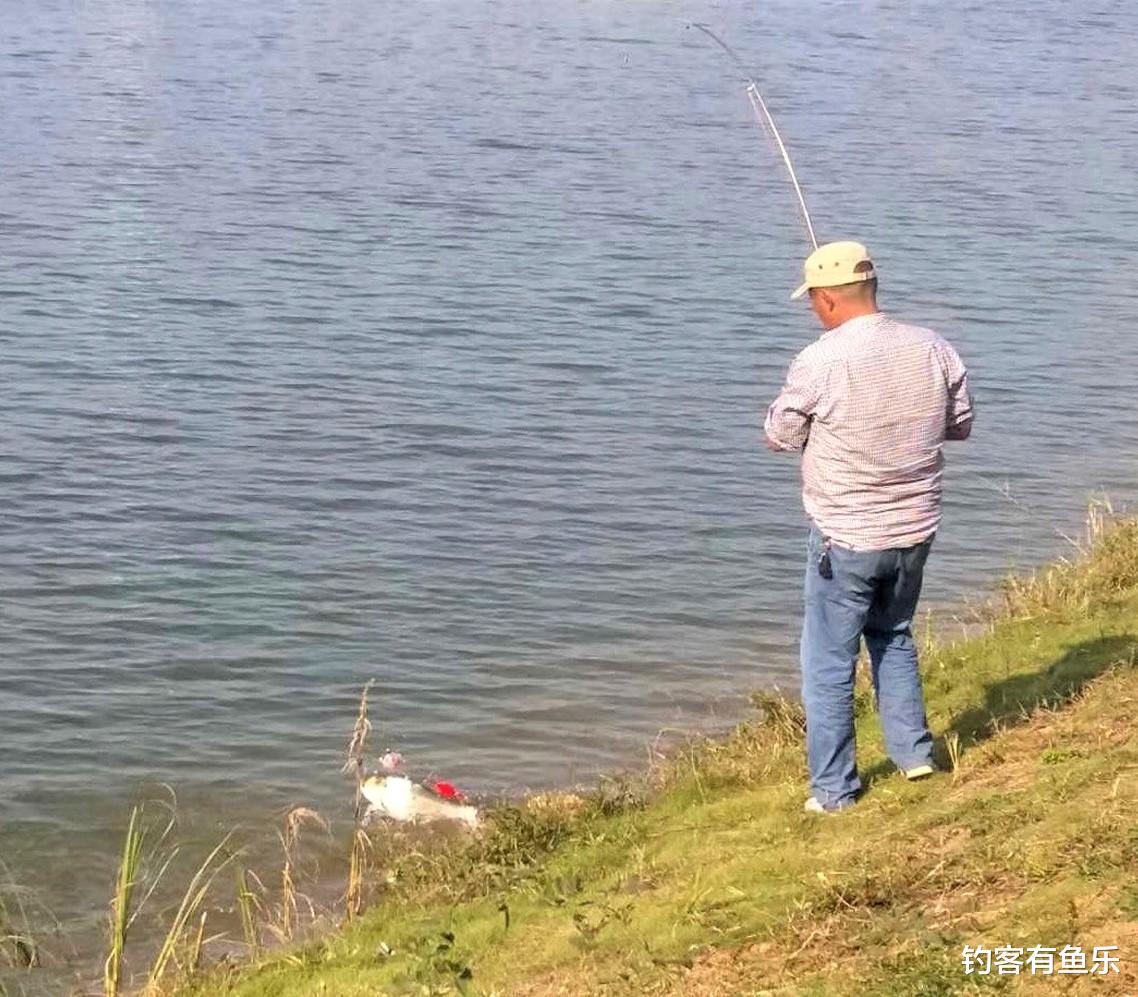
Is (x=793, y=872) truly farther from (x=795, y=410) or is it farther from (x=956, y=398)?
(x=956, y=398)

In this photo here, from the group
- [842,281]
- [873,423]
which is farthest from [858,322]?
[873,423]

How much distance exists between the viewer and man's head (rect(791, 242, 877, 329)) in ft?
19.0

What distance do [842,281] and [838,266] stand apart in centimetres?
Result: 5

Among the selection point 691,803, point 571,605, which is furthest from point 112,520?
point 691,803

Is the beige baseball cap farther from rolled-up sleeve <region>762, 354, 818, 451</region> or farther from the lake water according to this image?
the lake water

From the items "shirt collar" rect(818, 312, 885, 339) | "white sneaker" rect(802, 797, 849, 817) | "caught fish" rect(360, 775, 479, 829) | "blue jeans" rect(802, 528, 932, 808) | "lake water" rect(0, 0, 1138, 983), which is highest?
"shirt collar" rect(818, 312, 885, 339)

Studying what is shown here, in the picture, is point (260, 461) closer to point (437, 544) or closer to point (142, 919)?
point (437, 544)

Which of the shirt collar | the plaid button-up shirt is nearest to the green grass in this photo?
the plaid button-up shirt

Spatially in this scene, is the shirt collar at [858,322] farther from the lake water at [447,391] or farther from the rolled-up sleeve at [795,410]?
the lake water at [447,391]

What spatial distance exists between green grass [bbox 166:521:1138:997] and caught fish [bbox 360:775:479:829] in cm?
28

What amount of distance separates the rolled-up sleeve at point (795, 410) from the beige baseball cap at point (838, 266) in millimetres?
242

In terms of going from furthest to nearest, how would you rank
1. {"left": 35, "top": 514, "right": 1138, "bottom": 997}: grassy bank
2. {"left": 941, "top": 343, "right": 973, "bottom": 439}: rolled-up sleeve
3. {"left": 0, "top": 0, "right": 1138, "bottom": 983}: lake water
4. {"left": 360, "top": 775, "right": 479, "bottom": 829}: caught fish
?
{"left": 0, "top": 0, "right": 1138, "bottom": 983}: lake water
{"left": 360, "top": 775, "right": 479, "bottom": 829}: caught fish
{"left": 941, "top": 343, "right": 973, "bottom": 439}: rolled-up sleeve
{"left": 35, "top": 514, "right": 1138, "bottom": 997}: grassy bank

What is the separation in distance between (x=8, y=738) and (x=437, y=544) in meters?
3.35

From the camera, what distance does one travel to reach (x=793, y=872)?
18.5ft
